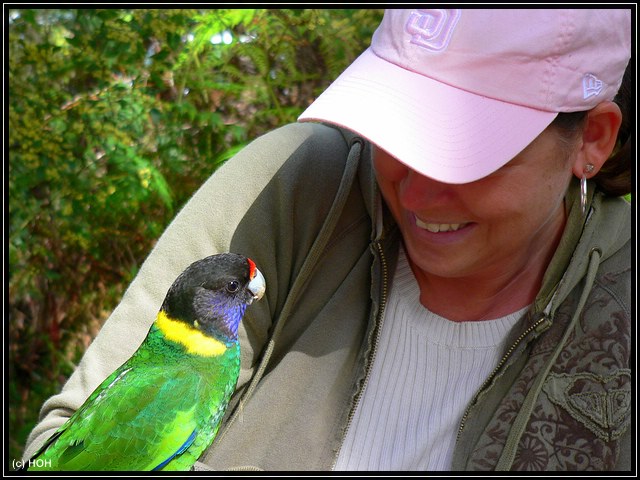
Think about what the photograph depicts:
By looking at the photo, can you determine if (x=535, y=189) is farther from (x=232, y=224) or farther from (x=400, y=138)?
(x=232, y=224)

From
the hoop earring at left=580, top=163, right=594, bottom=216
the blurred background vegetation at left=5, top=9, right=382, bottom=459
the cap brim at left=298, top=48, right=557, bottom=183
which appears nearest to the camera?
the cap brim at left=298, top=48, right=557, bottom=183

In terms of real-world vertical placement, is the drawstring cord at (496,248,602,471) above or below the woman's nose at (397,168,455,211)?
below

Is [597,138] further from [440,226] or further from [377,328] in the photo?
[377,328]

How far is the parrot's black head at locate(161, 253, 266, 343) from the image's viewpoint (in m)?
1.41

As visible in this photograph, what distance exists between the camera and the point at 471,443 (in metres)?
1.36

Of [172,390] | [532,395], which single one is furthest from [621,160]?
[172,390]

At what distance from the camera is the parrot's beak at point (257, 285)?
143 centimetres

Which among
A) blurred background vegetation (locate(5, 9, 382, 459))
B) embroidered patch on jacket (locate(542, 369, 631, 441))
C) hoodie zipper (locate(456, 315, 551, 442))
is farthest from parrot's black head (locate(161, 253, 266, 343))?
blurred background vegetation (locate(5, 9, 382, 459))

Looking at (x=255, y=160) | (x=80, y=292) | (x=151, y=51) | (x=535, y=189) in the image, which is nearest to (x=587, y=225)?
(x=535, y=189)

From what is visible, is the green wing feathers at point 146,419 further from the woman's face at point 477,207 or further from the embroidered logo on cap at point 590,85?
the embroidered logo on cap at point 590,85

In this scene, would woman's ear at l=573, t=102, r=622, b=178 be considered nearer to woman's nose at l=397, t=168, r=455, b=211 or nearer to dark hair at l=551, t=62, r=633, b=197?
dark hair at l=551, t=62, r=633, b=197

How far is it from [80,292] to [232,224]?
1981 millimetres

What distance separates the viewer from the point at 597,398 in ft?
4.36

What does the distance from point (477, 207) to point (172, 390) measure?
2.29 feet
